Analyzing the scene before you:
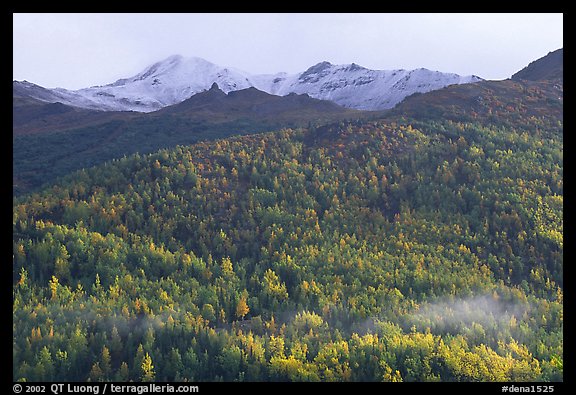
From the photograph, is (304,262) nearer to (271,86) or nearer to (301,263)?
(301,263)

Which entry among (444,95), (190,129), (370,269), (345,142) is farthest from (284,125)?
(370,269)

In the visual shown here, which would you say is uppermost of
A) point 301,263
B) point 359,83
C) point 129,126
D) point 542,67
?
point 359,83

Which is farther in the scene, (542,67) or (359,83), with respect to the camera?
(359,83)

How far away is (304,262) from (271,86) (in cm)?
15916

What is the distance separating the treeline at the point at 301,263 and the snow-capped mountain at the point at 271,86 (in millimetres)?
90324

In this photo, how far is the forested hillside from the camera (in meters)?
17.8

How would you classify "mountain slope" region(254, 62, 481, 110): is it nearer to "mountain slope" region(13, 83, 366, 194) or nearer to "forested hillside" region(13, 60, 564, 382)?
"mountain slope" region(13, 83, 366, 194)

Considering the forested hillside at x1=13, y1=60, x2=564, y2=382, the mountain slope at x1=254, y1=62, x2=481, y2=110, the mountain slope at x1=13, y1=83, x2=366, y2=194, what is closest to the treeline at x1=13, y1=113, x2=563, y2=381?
the forested hillside at x1=13, y1=60, x2=564, y2=382

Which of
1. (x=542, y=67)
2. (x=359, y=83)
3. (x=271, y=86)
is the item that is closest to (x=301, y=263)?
(x=542, y=67)

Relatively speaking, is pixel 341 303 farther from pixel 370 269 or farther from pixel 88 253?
pixel 88 253

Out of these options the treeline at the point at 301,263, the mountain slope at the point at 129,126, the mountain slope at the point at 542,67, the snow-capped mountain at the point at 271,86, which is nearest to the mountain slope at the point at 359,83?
the snow-capped mountain at the point at 271,86

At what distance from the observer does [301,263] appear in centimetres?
2680

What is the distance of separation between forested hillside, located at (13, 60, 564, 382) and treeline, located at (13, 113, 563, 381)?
0.35 feet
